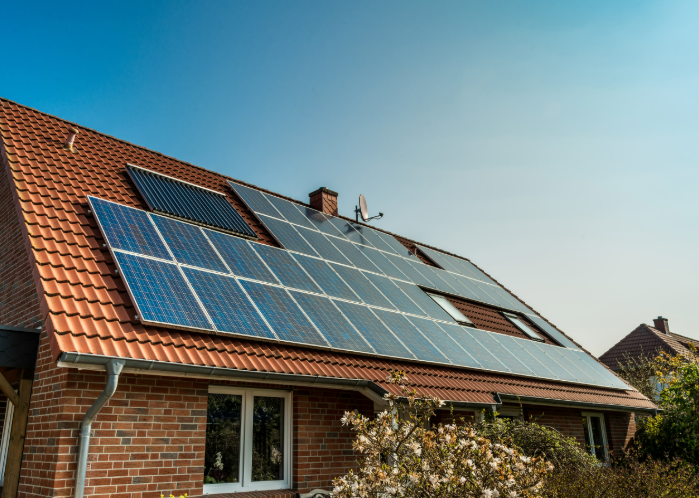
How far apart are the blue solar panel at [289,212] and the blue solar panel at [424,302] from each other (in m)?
2.45

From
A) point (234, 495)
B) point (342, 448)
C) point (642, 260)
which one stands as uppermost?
point (642, 260)

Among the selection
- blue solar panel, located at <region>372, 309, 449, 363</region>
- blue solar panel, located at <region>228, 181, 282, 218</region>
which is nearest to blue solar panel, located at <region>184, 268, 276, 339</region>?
blue solar panel, located at <region>372, 309, 449, 363</region>

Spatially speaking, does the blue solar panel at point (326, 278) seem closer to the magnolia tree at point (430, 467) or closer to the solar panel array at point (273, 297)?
the solar panel array at point (273, 297)

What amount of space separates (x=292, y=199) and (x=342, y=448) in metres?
7.44

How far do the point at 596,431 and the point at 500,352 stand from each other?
486cm

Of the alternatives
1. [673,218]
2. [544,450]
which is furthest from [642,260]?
[544,450]

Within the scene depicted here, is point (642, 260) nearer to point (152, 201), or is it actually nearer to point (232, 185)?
point (232, 185)

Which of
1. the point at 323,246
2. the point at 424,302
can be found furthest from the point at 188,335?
the point at 424,302

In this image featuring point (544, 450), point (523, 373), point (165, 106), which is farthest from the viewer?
point (165, 106)

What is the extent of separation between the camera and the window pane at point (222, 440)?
6262 mm

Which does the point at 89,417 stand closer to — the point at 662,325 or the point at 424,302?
the point at 424,302

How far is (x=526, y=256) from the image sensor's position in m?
15.3

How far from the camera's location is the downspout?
192 inches

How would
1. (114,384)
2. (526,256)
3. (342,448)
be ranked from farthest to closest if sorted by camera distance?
(526,256) < (342,448) < (114,384)
